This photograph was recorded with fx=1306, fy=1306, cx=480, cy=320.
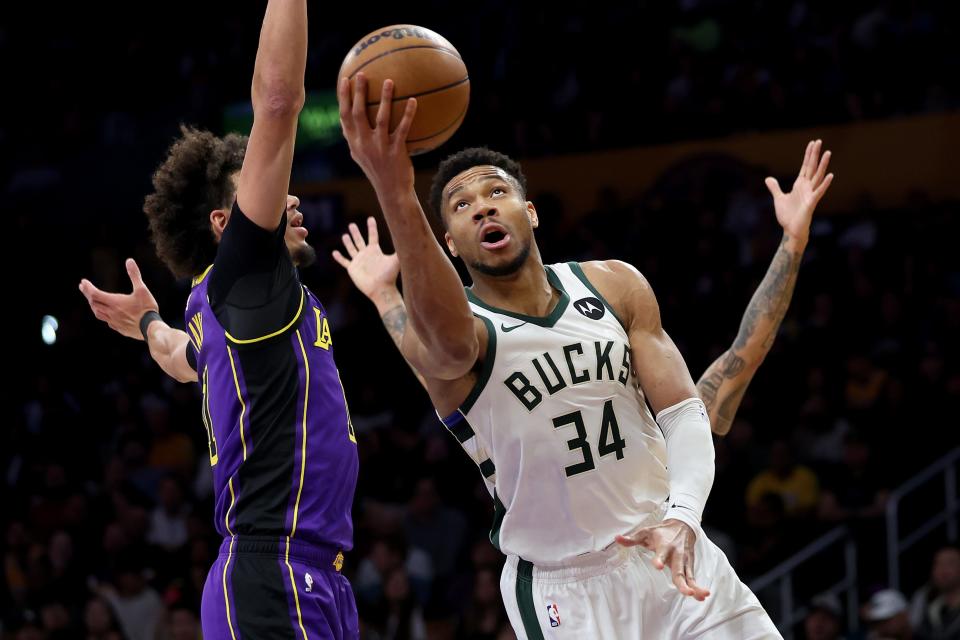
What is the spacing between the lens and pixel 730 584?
14.8 feet

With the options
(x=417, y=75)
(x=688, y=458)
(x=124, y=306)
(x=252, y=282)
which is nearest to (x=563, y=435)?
(x=688, y=458)

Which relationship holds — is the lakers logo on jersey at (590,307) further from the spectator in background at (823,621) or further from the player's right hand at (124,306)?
the spectator in background at (823,621)

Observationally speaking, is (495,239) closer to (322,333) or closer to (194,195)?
(322,333)

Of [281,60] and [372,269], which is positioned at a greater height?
[281,60]

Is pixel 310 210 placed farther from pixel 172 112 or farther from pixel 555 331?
pixel 555 331

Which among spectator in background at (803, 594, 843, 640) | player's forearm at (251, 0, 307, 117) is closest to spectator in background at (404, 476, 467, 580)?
spectator in background at (803, 594, 843, 640)

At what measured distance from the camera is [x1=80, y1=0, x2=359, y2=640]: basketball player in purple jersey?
3.91 m

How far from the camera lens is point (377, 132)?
3648 mm

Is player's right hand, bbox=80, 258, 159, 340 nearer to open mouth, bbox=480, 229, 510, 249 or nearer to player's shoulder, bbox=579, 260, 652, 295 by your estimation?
open mouth, bbox=480, 229, 510, 249

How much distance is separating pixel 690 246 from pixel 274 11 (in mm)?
8943

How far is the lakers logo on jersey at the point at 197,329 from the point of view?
4.33 m

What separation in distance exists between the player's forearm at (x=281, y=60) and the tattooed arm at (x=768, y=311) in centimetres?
238

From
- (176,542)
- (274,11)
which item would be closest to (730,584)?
(274,11)

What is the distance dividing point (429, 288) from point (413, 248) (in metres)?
0.15
